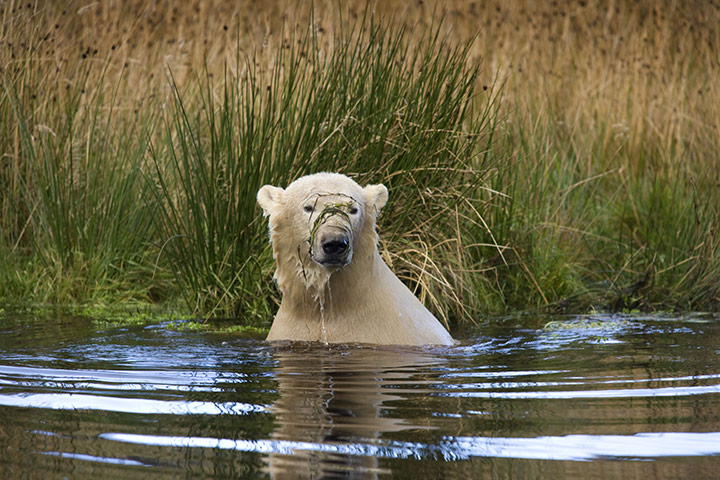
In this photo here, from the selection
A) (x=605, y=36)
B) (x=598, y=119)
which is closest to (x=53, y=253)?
(x=598, y=119)

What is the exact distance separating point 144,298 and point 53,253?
762 millimetres

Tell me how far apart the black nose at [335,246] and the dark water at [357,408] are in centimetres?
54

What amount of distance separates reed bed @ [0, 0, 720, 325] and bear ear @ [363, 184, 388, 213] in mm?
917

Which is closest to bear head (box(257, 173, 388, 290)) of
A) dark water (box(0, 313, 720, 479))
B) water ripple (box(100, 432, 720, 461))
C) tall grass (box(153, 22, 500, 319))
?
dark water (box(0, 313, 720, 479))

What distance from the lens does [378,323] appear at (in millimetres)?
5480

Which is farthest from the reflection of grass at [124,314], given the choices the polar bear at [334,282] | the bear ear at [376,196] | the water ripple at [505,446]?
the water ripple at [505,446]

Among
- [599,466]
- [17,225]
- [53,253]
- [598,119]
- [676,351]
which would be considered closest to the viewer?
[599,466]

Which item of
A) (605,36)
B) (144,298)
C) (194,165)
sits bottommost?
(144,298)

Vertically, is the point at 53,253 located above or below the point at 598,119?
below

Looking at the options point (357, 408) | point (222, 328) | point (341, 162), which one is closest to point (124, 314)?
point (222, 328)

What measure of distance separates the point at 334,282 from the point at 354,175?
4.13ft

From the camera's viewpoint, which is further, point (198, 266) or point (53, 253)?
point (53, 253)

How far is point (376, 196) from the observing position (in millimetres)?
5676

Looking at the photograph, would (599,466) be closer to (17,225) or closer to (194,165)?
(194,165)
